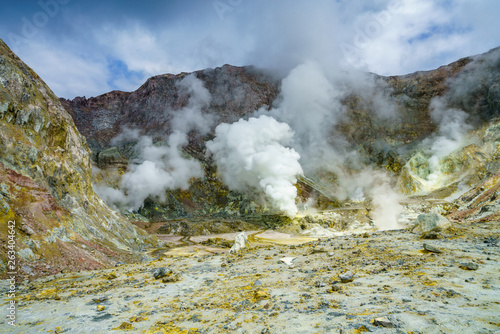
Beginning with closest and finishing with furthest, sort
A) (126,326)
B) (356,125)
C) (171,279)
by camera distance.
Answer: (126,326) → (171,279) → (356,125)

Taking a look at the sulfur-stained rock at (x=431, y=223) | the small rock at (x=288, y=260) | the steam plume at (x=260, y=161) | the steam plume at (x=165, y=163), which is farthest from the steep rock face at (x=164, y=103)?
the small rock at (x=288, y=260)

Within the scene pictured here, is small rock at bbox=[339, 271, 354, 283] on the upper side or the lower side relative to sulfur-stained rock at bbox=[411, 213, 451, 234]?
lower

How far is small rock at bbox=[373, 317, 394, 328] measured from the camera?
3.99 m

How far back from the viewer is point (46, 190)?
66.0 ft

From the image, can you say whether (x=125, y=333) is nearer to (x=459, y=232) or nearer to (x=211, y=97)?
(x=459, y=232)

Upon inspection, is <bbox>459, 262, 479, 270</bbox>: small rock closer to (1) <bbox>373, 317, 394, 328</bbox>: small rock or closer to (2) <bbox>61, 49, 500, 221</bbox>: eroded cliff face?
(1) <bbox>373, 317, 394, 328</bbox>: small rock

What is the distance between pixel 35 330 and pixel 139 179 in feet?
233

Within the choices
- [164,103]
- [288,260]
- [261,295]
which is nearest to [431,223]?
[288,260]

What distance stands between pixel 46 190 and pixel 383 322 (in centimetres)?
2348

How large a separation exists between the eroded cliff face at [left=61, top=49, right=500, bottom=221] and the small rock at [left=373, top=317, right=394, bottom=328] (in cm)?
6309

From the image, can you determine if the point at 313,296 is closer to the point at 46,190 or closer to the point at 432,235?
the point at 432,235

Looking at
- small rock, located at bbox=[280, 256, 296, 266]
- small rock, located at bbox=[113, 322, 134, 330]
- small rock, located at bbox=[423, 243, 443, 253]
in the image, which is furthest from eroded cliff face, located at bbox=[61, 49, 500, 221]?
small rock, located at bbox=[113, 322, 134, 330]

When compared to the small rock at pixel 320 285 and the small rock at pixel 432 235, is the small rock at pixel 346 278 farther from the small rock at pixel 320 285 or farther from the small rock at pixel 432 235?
the small rock at pixel 432 235

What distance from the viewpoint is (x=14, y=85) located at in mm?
25359
